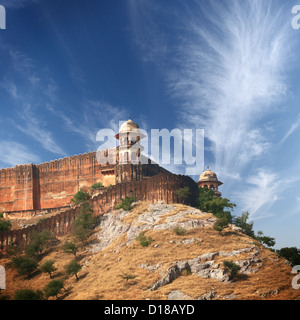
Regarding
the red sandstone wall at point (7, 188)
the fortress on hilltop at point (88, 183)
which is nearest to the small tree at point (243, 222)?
the fortress on hilltop at point (88, 183)

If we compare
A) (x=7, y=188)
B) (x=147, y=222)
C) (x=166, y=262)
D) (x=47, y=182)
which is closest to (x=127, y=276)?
(x=166, y=262)

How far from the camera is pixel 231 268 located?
2209 centimetres

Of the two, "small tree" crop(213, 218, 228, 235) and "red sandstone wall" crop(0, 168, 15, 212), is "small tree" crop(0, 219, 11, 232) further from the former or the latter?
"small tree" crop(213, 218, 228, 235)

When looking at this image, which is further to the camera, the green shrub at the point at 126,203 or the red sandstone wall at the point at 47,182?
the red sandstone wall at the point at 47,182

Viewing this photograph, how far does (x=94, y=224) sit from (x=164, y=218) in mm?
7508

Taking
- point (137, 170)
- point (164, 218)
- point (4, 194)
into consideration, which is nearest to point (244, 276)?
point (164, 218)

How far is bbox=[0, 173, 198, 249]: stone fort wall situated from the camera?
113ft

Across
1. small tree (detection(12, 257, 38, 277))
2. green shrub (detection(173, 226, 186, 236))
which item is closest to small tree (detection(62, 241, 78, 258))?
small tree (detection(12, 257, 38, 277))

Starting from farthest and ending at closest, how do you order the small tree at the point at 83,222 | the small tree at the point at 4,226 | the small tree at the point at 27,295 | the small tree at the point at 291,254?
the small tree at the point at 4,226 → the small tree at the point at 83,222 → the small tree at the point at 27,295 → the small tree at the point at 291,254

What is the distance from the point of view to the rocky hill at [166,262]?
814 inches

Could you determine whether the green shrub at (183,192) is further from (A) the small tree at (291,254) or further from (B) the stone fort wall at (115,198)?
(A) the small tree at (291,254)

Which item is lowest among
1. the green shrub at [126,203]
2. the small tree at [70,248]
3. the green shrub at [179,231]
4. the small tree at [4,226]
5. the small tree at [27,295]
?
the small tree at [27,295]

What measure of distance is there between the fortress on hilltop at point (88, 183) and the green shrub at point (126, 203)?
0.69 meters

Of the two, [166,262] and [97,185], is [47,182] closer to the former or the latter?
[97,185]
